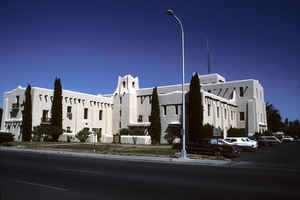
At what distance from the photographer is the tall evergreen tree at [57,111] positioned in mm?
39969

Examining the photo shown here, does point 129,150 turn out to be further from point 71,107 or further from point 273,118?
point 273,118

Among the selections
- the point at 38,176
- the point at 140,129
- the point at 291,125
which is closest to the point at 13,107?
the point at 140,129

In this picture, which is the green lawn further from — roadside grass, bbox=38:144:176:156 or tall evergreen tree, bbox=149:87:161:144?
tall evergreen tree, bbox=149:87:161:144

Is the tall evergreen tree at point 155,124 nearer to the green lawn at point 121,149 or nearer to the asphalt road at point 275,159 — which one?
the green lawn at point 121,149

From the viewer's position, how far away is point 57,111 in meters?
40.7

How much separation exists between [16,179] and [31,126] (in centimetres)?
3277

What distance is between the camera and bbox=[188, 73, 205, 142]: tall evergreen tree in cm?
3816

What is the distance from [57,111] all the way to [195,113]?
21601mm

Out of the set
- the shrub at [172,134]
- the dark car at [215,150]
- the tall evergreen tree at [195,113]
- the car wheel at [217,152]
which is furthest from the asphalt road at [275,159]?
the shrub at [172,134]

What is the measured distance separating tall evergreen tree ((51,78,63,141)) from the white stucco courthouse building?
1.88m

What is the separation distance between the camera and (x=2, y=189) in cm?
748

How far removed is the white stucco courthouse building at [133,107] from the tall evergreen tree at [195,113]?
3.34 m

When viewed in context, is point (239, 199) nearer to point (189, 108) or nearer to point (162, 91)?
point (189, 108)

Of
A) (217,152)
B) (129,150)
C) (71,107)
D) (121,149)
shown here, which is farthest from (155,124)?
(217,152)
